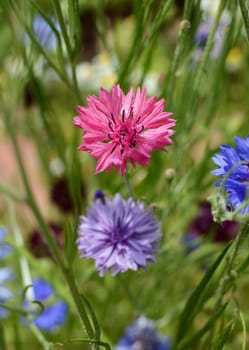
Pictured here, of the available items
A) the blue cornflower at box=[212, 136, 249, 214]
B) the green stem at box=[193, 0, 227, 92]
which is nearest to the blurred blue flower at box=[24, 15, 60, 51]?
the green stem at box=[193, 0, 227, 92]

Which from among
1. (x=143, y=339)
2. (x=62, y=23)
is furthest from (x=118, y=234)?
(x=143, y=339)

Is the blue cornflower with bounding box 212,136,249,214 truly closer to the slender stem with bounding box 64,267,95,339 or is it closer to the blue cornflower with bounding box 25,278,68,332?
the slender stem with bounding box 64,267,95,339

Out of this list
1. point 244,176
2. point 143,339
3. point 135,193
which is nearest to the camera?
point 244,176

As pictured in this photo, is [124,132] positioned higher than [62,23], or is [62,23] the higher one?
[62,23]

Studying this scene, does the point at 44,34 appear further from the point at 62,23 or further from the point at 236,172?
the point at 236,172

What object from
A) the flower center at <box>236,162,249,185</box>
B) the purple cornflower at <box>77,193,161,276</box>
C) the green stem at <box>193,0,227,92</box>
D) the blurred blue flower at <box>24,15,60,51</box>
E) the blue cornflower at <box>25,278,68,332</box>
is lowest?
the flower center at <box>236,162,249,185</box>

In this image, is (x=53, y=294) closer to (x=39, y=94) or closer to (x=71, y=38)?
(x=39, y=94)

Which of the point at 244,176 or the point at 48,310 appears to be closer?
the point at 244,176

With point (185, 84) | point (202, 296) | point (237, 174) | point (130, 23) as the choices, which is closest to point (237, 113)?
point (130, 23)
